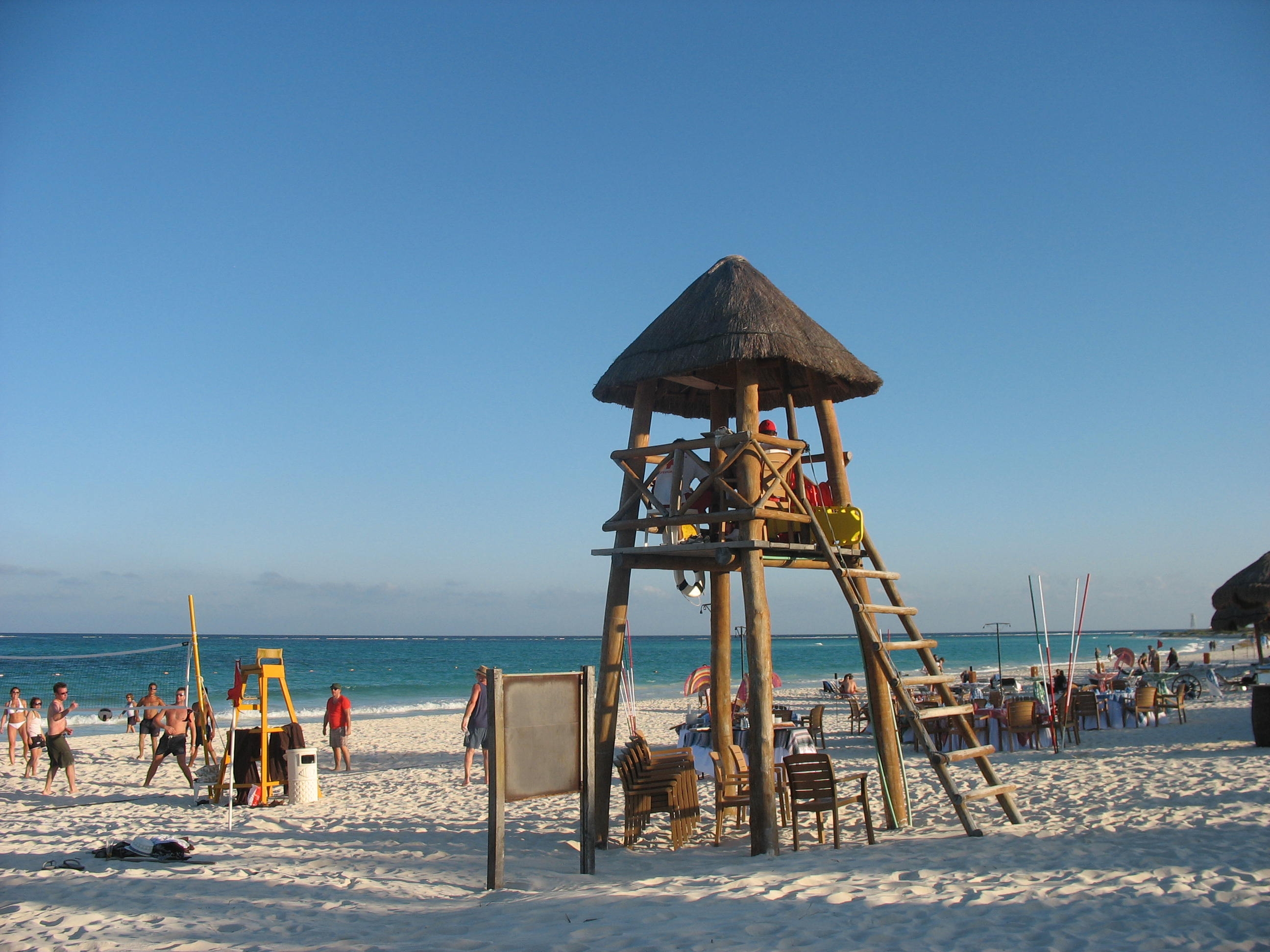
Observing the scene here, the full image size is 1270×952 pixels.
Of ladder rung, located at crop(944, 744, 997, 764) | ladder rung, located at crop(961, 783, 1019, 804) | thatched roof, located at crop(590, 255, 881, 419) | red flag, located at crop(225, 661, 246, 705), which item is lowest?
ladder rung, located at crop(961, 783, 1019, 804)

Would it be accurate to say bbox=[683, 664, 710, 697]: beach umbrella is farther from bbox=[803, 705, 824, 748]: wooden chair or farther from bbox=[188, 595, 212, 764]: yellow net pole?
bbox=[188, 595, 212, 764]: yellow net pole

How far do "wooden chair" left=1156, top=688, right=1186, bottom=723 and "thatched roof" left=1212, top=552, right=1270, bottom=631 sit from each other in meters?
2.73

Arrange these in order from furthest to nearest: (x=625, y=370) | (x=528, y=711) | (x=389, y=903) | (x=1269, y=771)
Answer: (x=1269, y=771) < (x=625, y=370) < (x=528, y=711) < (x=389, y=903)

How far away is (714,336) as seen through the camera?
8188 millimetres

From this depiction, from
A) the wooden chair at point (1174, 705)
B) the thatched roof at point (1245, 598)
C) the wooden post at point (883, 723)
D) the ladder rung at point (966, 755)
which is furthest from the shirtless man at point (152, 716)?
the thatched roof at point (1245, 598)

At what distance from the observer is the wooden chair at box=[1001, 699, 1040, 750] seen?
14.2 m

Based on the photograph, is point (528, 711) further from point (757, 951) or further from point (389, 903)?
point (757, 951)

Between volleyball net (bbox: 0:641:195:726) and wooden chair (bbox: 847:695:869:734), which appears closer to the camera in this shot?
wooden chair (bbox: 847:695:869:734)

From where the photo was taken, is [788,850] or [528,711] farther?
[788,850]

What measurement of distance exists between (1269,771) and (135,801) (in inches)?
537

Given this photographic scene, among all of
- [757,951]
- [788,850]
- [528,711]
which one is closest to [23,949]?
[528,711]

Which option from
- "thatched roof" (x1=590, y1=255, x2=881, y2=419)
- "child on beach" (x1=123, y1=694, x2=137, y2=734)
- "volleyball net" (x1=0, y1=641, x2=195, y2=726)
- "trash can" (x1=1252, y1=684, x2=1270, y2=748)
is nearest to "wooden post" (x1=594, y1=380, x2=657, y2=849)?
"thatched roof" (x1=590, y1=255, x2=881, y2=419)

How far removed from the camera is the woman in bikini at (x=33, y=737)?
46.5 ft

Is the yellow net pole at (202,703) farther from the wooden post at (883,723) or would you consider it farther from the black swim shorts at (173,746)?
the wooden post at (883,723)
